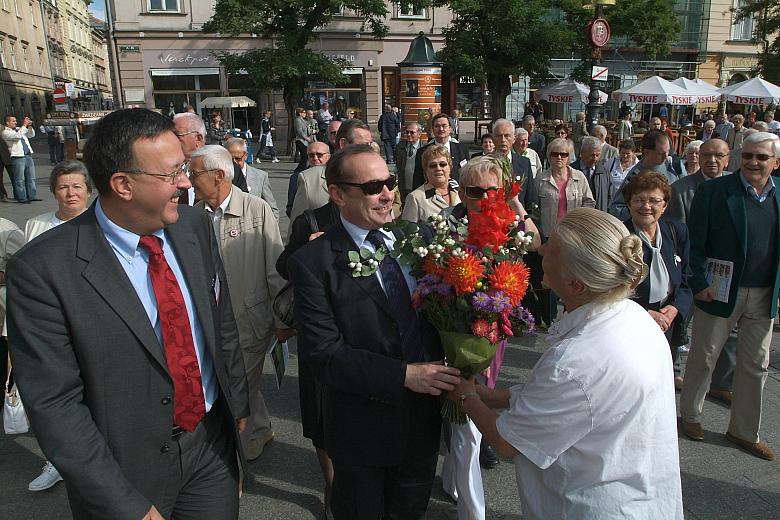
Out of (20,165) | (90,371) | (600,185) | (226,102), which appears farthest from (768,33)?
(90,371)

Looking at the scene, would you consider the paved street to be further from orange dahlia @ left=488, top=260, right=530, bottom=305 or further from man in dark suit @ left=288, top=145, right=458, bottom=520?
Result: orange dahlia @ left=488, top=260, right=530, bottom=305

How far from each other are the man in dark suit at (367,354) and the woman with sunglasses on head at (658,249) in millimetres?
1919

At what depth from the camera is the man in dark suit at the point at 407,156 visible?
7.09m

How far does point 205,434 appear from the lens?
229cm

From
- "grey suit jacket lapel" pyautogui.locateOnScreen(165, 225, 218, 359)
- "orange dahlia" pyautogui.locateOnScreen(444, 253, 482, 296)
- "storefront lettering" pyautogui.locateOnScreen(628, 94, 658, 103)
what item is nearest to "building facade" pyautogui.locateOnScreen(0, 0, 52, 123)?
"storefront lettering" pyautogui.locateOnScreen(628, 94, 658, 103)

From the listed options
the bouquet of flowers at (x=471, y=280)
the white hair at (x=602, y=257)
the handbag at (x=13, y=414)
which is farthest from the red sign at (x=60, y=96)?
the white hair at (x=602, y=257)

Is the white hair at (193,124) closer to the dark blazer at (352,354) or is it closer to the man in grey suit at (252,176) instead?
the man in grey suit at (252,176)

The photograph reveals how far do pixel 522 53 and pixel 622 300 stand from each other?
72.1ft

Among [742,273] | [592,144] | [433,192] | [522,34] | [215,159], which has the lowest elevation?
[742,273]

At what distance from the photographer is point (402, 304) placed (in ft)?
7.80

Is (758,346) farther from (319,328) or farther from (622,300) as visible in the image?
(319,328)

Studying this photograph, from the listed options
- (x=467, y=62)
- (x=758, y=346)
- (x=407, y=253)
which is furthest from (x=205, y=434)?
(x=467, y=62)

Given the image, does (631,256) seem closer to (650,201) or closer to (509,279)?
(509,279)

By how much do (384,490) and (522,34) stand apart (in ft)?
70.1
